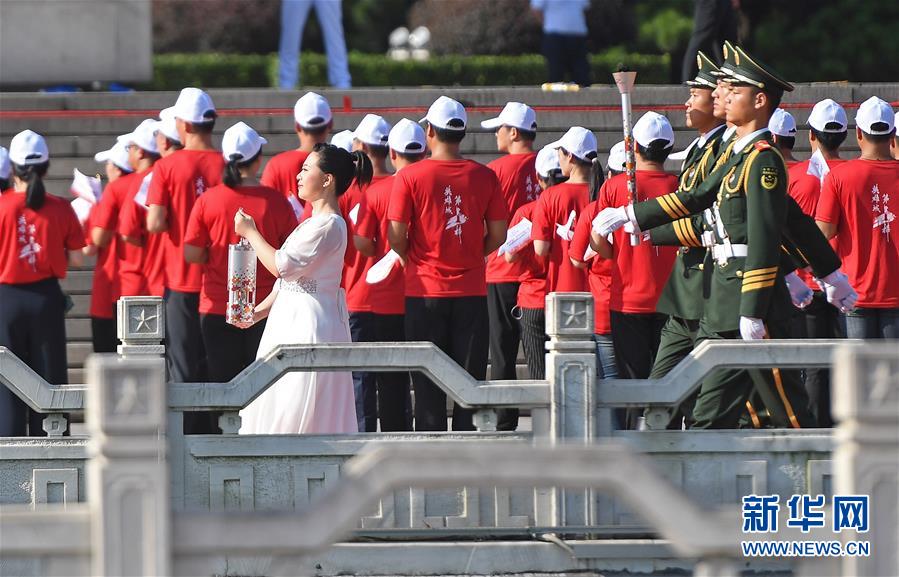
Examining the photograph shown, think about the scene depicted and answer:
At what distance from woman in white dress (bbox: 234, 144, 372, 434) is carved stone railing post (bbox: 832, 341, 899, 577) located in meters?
3.77

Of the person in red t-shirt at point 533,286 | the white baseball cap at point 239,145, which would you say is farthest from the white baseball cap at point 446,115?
the white baseball cap at point 239,145

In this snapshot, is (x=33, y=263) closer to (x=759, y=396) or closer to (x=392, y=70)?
(x=759, y=396)

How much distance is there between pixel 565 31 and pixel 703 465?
8794 millimetres

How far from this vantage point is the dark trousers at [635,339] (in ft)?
31.8

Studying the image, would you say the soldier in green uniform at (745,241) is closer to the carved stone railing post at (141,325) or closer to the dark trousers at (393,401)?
the carved stone railing post at (141,325)

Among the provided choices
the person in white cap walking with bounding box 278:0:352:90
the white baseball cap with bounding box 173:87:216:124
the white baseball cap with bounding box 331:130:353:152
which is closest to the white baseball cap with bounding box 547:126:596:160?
the white baseball cap with bounding box 331:130:353:152

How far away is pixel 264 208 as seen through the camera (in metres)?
9.78

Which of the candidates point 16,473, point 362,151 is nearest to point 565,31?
point 362,151

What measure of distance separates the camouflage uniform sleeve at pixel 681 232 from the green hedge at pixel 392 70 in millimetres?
15704

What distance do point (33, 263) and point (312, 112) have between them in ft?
6.23

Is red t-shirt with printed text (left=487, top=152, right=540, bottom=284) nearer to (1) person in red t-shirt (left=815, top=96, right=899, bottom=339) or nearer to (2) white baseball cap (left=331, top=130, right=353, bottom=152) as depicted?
(2) white baseball cap (left=331, top=130, right=353, bottom=152)

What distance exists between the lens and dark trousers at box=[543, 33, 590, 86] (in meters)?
15.8

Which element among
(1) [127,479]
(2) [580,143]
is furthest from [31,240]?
(1) [127,479]

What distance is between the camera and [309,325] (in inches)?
334
